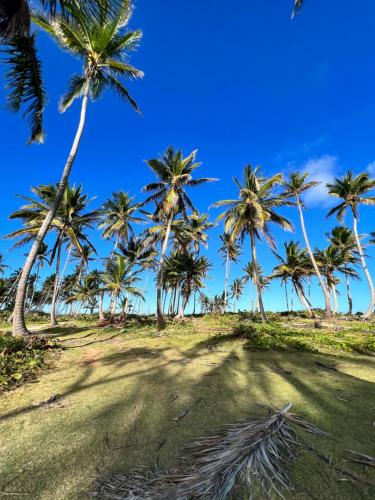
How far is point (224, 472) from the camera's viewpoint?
6.70ft

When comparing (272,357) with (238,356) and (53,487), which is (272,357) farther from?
(53,487)

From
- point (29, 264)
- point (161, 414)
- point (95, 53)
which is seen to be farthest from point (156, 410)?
point (95, 53)

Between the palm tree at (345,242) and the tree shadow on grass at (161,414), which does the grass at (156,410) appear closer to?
the tree shadow on grass at (161,414)

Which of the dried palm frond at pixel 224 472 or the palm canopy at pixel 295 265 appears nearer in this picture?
the dried palm frond at pixel 224 472

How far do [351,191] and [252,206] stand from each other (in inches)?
503

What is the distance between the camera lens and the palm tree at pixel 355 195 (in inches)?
953

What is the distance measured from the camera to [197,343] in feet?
31.3

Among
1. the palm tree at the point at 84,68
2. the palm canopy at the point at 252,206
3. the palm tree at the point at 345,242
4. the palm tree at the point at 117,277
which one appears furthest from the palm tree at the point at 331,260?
the palm tree at the point at 84,68

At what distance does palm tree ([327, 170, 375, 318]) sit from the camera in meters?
24.2

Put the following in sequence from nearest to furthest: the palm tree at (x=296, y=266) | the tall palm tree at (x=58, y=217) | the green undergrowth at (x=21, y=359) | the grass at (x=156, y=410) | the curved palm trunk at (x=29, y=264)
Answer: the grass at (x=156, y=410)
the green undergrowth at (x=21, y=359)
the curved palm trunk at (x=29, y=264)
the tall palm tree at (x=58, y=217)
the palm tree at (x=296, y=266)


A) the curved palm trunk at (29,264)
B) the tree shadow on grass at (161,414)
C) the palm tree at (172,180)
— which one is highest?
the palm tree at (172,180)

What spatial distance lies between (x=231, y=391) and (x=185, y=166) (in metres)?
18.2

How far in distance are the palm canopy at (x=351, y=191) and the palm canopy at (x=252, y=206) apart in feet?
31.2

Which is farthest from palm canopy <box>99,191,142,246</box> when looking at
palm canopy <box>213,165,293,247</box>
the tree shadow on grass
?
the tree shadow on grass
